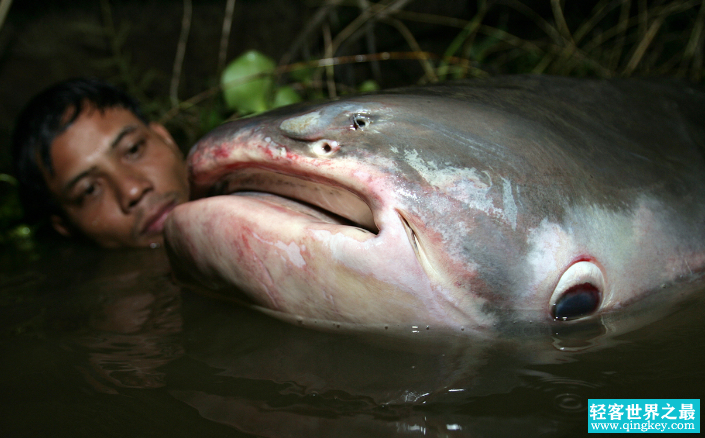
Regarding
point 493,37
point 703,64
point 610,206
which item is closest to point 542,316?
point 610,206

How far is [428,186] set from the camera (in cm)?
95

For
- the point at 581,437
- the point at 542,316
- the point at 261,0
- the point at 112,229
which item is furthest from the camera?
the point at 261,0

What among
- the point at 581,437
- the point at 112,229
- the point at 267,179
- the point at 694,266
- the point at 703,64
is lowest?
the point at 581,437

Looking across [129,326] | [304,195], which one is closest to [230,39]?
[129,326]

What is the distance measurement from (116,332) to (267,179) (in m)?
0.58

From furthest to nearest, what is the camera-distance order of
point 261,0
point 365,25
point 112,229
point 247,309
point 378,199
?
point 261,0
point 365,25
point 112,229
point 247,309
point 378,199

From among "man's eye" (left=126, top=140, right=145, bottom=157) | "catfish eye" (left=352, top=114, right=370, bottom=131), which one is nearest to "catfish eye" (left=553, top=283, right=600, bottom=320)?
"catfish eye" (left=352, top=114, right=370, bottom=131)

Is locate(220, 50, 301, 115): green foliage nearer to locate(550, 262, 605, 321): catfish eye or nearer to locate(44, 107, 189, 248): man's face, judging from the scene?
locate(44, 107, 189, 248): man's face

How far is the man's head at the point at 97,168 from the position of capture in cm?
243

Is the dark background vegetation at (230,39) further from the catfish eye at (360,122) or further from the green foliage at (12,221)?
the catfish eye at (360,122)

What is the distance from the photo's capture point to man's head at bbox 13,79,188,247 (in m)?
2.43

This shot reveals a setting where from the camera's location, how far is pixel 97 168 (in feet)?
8.00

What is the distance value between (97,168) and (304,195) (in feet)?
5.75

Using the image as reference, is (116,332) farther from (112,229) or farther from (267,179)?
(112,229)
